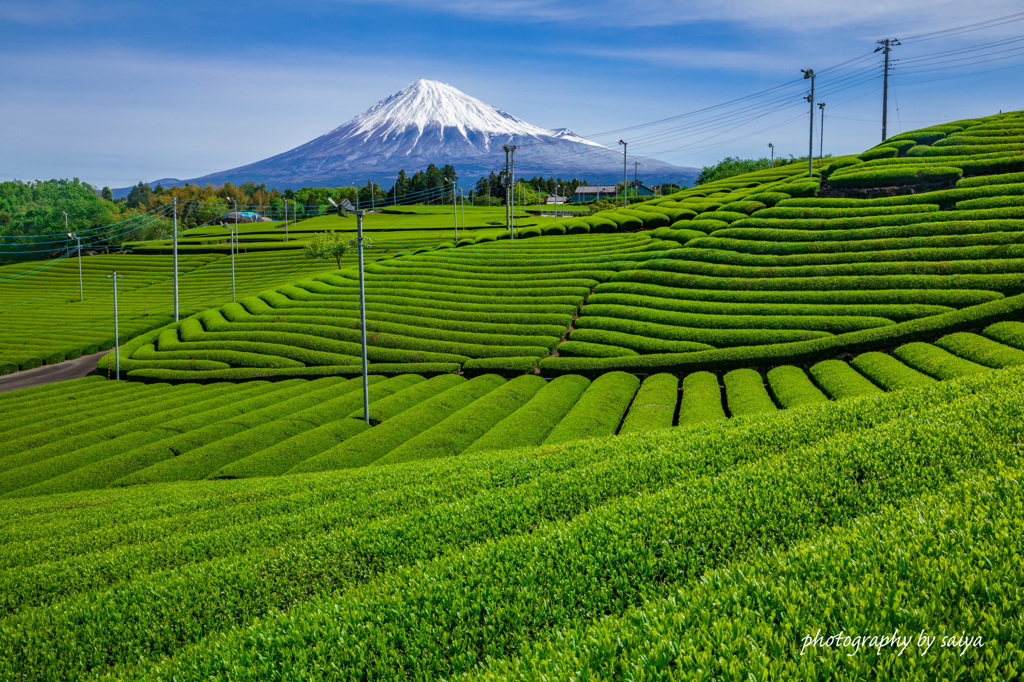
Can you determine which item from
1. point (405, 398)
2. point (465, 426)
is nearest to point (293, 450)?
point (465, 426)

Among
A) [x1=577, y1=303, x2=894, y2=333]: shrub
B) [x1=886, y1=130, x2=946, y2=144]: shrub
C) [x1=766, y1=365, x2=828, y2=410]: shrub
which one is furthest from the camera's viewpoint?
[x1=886, y1=130, x2=946, y2=144]: shrub

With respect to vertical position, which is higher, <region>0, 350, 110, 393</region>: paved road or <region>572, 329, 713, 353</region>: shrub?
<region>572, 329, 713, 353</region>: shrub

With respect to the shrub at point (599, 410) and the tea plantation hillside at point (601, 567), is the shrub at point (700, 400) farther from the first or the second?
the tea plantation hillside at point (601, 567)

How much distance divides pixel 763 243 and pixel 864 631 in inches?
1891

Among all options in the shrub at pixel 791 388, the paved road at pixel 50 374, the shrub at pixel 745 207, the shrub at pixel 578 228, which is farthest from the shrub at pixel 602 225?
the paved road at pixel 50 374

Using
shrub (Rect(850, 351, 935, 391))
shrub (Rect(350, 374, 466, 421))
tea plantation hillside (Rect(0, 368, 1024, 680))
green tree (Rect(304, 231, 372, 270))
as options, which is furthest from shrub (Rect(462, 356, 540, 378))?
green tree (Rect(304, 231, 372, 270))

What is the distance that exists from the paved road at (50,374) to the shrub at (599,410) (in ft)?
136

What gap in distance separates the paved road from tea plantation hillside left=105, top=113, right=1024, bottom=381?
4.25 metres

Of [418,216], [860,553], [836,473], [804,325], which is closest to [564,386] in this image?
[804,325]

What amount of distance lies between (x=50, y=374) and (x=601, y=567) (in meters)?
56.6

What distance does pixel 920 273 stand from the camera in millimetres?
37500

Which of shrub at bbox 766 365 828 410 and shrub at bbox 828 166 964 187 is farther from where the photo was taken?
shrub at bbox 828 166 964 187

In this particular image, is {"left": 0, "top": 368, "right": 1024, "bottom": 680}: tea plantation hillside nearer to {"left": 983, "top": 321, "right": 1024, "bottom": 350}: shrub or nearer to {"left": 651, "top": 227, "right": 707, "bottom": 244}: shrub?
{"left": 983, "top": 321, "right": 1024, "bottom": 350}: shrub

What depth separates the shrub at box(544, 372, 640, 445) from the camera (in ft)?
79.0
